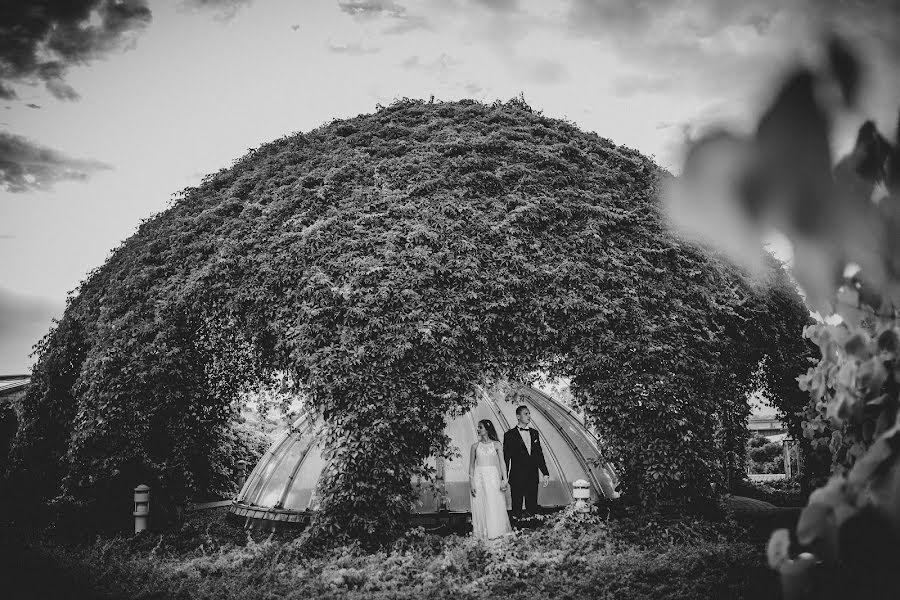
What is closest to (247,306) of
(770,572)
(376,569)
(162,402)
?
(162,402)

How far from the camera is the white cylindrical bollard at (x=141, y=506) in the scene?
10328mm

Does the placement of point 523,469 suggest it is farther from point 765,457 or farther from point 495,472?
point 765,457

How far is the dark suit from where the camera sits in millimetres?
10295

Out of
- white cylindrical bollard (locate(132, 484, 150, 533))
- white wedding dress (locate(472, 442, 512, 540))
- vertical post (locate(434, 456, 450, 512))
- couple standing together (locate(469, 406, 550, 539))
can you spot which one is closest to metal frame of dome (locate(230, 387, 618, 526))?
vertical post (locate(434, 456, 450, 512))

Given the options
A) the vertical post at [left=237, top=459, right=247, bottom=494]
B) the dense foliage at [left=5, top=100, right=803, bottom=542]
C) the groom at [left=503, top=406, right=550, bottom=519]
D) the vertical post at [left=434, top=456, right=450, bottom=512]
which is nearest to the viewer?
the dense foliage at [left=5, top=100, right=803, bottom=542]

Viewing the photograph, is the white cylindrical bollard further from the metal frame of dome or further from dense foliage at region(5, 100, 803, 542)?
the metal frame of dome

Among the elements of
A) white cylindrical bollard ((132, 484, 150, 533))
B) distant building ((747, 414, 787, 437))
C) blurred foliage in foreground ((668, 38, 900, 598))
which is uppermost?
blurred foliage in foreground ((668, 38, 900, 598))

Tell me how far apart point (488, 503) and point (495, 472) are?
486mm

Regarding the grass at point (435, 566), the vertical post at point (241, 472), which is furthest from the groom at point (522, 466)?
the vertical post at point (241, 472)

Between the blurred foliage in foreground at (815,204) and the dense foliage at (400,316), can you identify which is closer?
the blurred foliage in foreground at (815,204)

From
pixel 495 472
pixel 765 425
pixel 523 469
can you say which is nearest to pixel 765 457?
pixel 765 425

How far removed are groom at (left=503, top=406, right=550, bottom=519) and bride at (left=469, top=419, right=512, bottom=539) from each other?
66cm

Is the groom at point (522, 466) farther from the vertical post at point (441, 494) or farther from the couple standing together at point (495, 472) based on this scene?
the vertical post at point (441, 494)

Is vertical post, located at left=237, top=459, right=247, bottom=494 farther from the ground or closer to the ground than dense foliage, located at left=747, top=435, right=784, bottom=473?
farther from the ground
